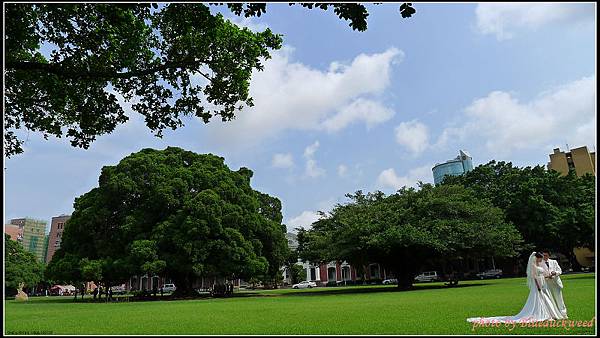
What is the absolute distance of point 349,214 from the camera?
29969mm

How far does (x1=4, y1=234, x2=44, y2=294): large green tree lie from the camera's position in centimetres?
4659

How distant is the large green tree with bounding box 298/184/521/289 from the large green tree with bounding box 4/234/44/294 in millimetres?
32704

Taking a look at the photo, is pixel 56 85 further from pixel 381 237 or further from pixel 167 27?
pixel 381 237

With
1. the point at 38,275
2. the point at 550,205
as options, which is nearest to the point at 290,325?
the point at 550,205

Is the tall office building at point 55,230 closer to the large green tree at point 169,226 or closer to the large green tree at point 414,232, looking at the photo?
the large green tree at point 169,226

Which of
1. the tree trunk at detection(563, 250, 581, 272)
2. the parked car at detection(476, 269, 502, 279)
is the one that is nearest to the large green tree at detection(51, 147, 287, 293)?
the parked car at detection(476, 269, 502, 279)

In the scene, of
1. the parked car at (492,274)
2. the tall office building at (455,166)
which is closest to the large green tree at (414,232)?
the parked car at (492,274)

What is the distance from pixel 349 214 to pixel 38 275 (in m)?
39.4

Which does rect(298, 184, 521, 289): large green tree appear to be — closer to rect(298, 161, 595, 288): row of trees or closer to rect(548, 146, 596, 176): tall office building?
rect(298, 161, 595, 288): row of trees

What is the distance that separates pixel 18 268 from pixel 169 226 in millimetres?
29688

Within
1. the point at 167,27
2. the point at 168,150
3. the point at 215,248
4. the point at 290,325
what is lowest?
the point at 290,325

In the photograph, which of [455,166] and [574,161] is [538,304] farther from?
[455,166]

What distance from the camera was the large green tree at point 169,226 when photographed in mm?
26969

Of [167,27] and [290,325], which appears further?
[290,325]
